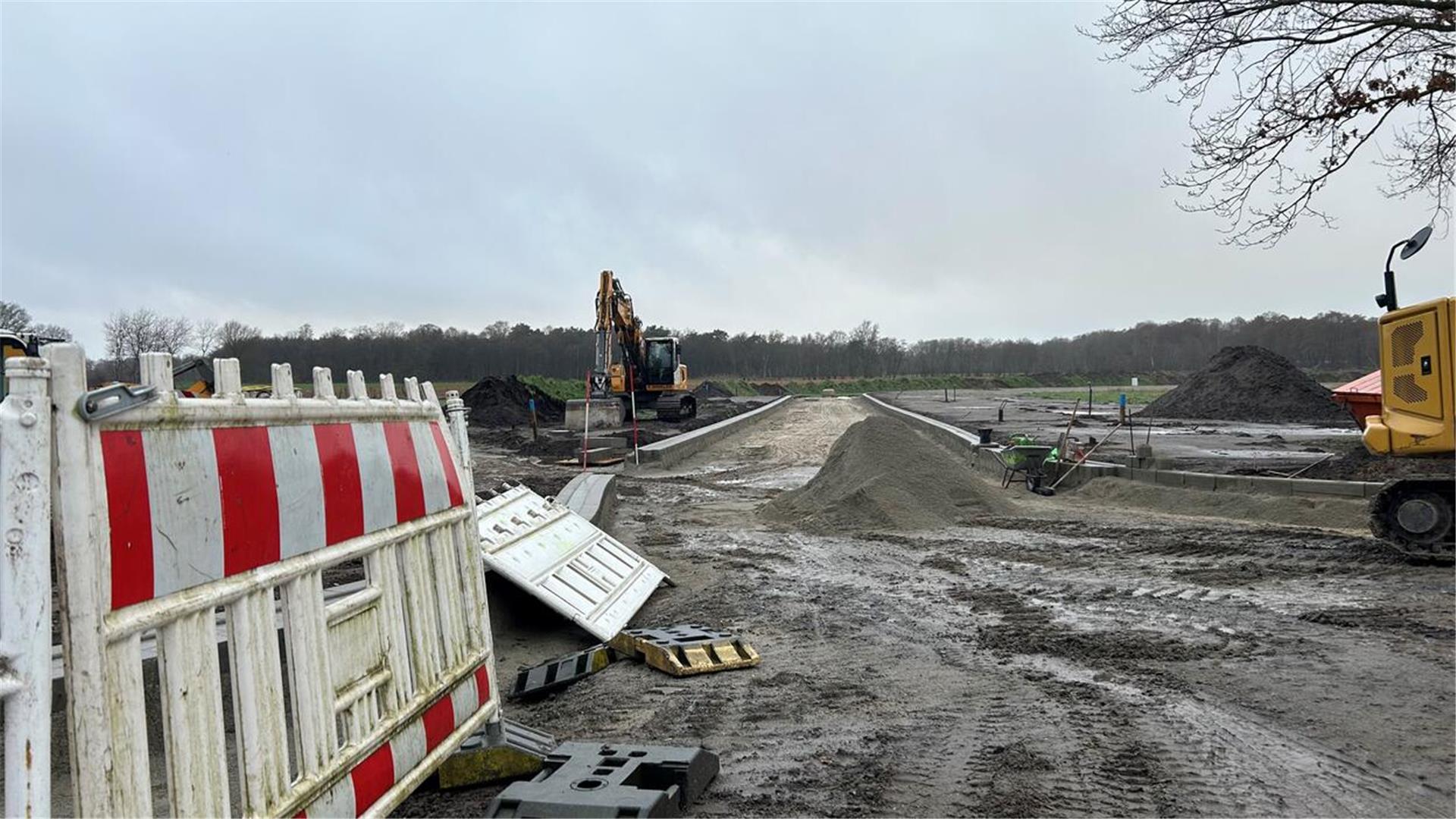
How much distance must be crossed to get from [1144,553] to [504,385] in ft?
123

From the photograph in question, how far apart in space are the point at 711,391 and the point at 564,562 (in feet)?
231

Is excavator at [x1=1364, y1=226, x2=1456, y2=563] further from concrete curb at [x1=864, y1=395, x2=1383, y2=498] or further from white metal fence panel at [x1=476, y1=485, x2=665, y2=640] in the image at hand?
white metal fence panel at [x1=476, y1=485, x2=665, y2=640]

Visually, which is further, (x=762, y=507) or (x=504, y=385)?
(x=504, y=385)

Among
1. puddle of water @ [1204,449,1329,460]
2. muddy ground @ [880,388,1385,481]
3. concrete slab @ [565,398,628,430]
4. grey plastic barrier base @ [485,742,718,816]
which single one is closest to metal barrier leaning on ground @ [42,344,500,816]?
grey plastic barrier base @ [485,742,718,816]

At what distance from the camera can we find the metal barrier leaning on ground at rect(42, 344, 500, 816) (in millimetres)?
1880

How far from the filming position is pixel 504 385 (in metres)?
43.6

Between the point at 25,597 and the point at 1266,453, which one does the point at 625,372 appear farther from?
the point at 25,597

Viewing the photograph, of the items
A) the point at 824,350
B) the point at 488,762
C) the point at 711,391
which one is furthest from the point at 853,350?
the point at 488,762

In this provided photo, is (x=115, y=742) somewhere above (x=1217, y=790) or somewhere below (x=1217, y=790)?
above

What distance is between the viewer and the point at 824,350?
12319cm

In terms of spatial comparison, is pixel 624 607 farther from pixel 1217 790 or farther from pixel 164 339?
pixel 164 339

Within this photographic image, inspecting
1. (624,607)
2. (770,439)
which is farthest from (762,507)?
(770,439)

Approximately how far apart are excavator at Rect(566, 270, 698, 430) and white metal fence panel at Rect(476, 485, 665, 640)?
2332 cm

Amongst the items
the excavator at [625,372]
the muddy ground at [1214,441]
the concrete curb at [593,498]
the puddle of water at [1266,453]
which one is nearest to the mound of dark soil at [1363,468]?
→ the muddy ground at [1214,441]
